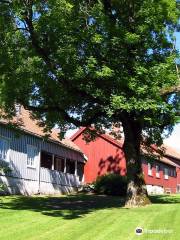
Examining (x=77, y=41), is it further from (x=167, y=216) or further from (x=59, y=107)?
(x=167, y=216)

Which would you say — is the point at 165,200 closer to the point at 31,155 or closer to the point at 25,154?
the point at 31,155

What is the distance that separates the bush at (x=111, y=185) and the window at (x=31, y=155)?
293 inches

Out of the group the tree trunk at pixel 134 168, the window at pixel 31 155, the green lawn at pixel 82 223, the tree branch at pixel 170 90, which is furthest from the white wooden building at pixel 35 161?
the tree branch at pixel 170 90

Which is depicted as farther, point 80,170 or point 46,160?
point 80,170

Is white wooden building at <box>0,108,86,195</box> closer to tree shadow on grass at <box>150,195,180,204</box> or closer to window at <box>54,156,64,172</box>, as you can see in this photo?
window at <box>54,156,64,172</box>

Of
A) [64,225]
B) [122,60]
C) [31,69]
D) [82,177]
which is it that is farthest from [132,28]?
[82,177]

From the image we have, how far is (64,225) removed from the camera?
55.4 ft

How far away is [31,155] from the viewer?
3462 cm

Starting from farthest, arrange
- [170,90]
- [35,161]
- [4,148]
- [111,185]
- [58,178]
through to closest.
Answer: [111,185]
[58,178]
[35,161]
[4,148]
[170,90]

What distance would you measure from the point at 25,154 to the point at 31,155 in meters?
1.29

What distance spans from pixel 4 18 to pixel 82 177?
27.9 meters

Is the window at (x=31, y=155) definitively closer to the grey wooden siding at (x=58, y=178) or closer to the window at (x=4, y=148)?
the grey wooden siding at (x=58, y=178)

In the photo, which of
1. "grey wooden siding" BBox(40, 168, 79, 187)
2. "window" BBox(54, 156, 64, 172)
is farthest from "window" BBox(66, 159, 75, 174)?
"grey wooden siding" BBox(40, 168, 79, 187)

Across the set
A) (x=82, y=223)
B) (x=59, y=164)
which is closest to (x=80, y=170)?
(x=59, y=164)
